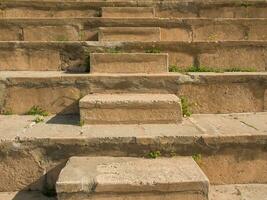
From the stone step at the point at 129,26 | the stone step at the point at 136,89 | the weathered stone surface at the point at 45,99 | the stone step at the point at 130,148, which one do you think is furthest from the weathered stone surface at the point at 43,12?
the stone step at the point at 130,148

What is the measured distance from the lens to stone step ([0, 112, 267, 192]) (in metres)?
2.86

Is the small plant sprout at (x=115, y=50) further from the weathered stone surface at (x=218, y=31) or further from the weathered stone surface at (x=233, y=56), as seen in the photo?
the weathered stone surface at (x=218, y=31)

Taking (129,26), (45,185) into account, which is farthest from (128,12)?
(45,185)

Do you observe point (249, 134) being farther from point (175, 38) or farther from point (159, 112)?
point (175, 38)

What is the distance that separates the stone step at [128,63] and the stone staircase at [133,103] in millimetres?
11

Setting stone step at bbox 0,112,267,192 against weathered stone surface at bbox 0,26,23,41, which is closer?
stone step at bbox 0,112,267,192

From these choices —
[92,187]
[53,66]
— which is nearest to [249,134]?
[92,187]

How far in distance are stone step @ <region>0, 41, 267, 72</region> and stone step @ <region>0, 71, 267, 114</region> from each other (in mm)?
579

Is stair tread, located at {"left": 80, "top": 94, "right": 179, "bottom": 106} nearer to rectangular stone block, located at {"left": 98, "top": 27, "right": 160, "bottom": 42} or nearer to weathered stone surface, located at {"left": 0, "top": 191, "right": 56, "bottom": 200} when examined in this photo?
weathered stone surface, located at {"left": 0, "top": 191, "right": 56, "bottom": 200}

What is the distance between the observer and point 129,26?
16.5ft

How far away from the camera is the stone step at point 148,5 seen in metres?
5.63

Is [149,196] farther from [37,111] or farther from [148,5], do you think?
[148,5]

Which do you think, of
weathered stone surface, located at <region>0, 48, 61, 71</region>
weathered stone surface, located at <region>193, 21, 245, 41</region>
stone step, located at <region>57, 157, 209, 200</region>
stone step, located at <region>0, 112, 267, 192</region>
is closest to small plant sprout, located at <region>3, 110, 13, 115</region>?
stone step, located at <region>0, 112, 267, 192</region>

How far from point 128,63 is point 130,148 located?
53.6 inches
